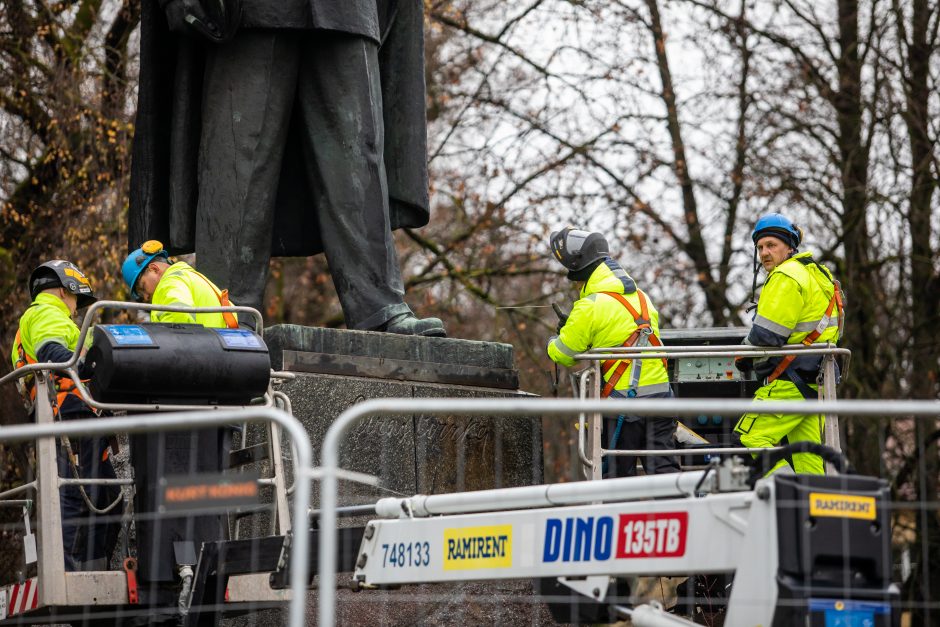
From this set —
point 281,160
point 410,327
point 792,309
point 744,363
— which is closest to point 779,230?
point 792,309

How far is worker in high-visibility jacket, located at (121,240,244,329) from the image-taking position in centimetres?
704

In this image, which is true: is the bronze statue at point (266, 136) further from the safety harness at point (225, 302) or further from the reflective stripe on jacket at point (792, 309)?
the reflective stripe on jacket at point (792, 309)

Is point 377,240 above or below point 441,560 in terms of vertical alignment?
above

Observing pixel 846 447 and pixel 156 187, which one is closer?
pixel 156 187

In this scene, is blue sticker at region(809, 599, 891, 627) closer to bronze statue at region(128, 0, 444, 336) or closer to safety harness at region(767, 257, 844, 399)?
safety harness at region(767, 257, 844, 399)

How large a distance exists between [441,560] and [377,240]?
341cm

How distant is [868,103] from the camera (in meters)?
17.0

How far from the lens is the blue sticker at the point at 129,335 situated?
595cm

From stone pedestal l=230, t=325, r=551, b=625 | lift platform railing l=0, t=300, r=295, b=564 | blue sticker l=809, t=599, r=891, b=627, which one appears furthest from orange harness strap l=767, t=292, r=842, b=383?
blue sticker l=809, t=599, r=891, b=627

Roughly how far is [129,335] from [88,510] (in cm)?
120

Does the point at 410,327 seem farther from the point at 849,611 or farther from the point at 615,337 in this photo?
the point at 849,611

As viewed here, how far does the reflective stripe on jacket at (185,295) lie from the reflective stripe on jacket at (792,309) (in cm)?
242

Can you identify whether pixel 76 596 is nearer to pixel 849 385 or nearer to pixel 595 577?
pixel 595 577

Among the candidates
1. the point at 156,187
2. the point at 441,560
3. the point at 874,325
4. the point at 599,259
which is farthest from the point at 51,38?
the point at 441,560
